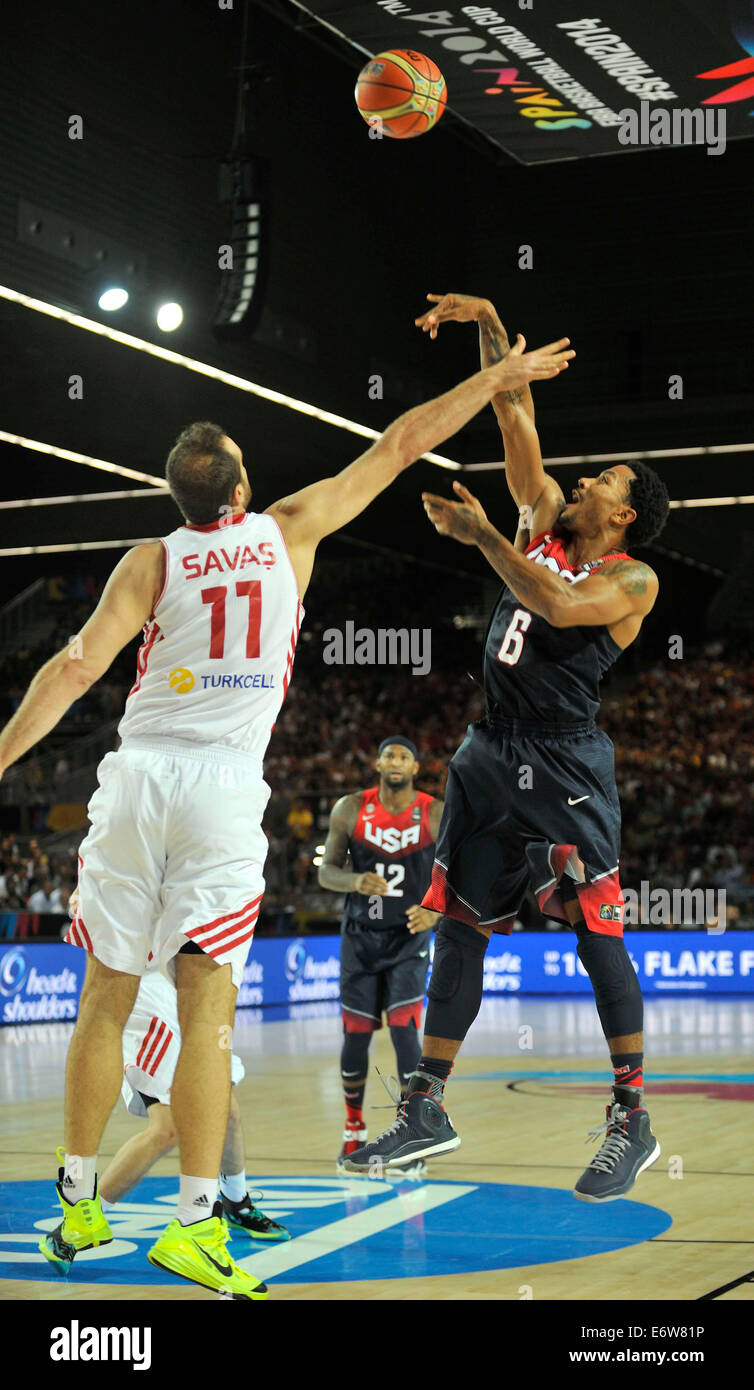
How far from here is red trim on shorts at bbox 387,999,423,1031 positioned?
310 inches

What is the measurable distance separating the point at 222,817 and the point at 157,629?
561 mm

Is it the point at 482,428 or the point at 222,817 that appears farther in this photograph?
the point at 482,428

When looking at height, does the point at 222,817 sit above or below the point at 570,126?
below

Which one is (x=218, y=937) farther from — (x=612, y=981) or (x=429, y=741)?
(x=429, y=741)

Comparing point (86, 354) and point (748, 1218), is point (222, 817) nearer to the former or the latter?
point (748, 1218)

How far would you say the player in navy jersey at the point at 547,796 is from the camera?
4.64m

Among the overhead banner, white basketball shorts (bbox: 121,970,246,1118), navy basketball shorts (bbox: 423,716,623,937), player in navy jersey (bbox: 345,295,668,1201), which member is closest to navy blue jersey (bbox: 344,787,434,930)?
white basketball shorts (bbox: 121,970,246,1118)

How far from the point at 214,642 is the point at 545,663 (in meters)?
1.12

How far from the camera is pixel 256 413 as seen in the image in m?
16.2

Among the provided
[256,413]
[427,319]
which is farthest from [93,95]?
[427,319]

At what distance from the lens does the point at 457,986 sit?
477 centimetres

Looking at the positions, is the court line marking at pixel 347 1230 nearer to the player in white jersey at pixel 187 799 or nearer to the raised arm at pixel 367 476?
the player in white jersey at pixel 187 799

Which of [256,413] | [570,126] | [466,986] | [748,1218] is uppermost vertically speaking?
[570,126]

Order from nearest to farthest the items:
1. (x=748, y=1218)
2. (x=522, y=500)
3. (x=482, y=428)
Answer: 1. (x=522, y=500)
2. (x=748, y=1218)
3. (x=482, y=428)
